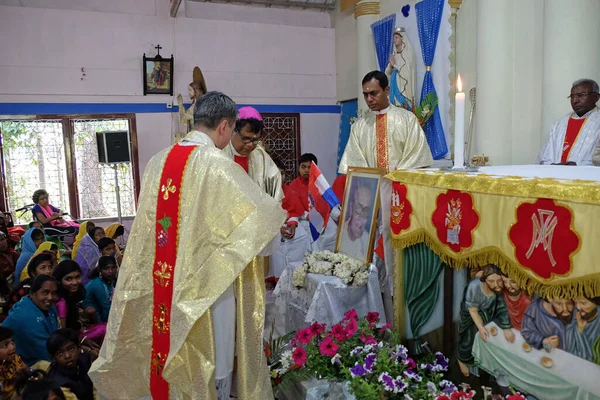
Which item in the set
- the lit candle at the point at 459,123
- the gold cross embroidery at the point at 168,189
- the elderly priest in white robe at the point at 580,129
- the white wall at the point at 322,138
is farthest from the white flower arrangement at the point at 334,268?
the white wall at the point at 322,138

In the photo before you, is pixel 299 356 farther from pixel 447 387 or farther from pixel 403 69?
pixel 403 69

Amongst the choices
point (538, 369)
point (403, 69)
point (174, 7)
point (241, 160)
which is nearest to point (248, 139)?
point (241, 160)

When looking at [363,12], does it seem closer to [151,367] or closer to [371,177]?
[371,177]

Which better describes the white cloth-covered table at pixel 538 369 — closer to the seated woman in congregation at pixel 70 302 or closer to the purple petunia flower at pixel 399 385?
the purple petunia flower at pixel 399 385

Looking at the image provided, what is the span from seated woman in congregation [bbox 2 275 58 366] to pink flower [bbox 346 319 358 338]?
223cm

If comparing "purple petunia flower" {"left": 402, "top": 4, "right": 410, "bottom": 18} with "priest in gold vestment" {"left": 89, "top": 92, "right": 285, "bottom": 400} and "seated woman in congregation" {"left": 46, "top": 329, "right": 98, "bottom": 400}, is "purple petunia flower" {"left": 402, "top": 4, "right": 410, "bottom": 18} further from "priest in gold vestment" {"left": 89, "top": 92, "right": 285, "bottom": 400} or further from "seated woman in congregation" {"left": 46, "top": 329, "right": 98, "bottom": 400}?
"seated woman in congregation" {"left": 46, "top": 329, "right": 98, "bottom": 400}

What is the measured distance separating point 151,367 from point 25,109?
784 cm

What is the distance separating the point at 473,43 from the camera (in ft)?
22.8

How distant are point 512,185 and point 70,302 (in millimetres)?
3677

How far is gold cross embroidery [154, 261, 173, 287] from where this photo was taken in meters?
2.54

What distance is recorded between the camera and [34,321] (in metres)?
3.52

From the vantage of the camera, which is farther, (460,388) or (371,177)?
(371,177)

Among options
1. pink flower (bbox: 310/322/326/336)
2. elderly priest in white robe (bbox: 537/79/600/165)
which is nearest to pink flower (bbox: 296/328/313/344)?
pink flower (bbox: 310/322/326/336)

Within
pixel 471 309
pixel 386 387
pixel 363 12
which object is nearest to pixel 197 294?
pixel 386 387
